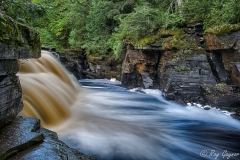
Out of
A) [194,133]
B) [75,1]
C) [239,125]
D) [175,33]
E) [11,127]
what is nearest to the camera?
[11,127]

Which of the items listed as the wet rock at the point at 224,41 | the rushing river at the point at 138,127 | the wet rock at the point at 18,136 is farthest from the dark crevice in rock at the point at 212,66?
the wet rock at the point at 18,136

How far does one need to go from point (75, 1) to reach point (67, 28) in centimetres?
349

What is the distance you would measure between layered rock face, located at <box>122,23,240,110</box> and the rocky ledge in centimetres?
598

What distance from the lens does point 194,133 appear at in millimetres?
5324

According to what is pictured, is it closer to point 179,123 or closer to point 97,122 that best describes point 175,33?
point 179,123

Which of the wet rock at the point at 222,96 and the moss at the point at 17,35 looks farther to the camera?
the wet rock at the point at 222,96

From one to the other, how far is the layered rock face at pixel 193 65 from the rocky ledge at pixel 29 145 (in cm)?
598

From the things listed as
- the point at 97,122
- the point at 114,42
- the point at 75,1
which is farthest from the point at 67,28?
the point at 97,122

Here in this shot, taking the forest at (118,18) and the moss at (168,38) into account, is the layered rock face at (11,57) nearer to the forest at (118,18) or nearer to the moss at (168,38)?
the forest at (118,18)

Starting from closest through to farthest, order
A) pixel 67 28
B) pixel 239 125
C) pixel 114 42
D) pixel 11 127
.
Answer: pixel 11 127, pixel 239 125, pixel 114 42, pixel 67 28

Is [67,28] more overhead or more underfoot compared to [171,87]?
more overhead

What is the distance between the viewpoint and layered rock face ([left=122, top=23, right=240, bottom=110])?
22.7 feet

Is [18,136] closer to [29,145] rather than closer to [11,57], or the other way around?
[29,145]

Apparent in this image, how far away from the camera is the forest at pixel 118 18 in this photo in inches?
146
